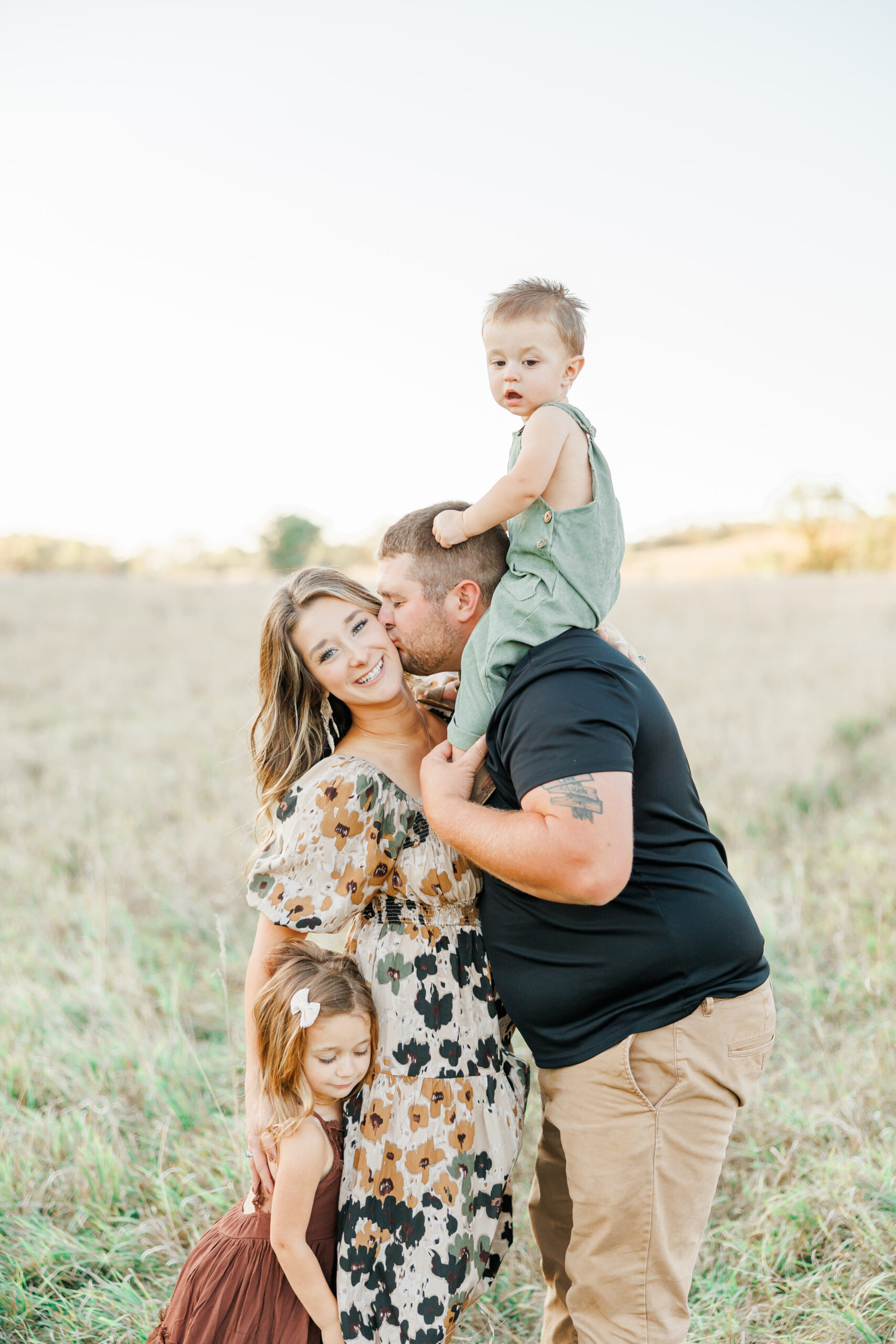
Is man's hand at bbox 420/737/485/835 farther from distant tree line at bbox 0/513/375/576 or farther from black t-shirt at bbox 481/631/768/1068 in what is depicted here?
distant tree line at bbox 0/513/375/576

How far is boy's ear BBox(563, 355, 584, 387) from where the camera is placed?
97.0 inches

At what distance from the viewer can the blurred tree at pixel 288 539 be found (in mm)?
43312

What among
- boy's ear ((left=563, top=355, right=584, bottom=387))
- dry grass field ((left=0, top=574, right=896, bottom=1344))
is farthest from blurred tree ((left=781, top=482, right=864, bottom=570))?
boy's ear ((left=563, top=355, right=584, bottom=387))

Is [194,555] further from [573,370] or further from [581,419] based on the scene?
[581,419]

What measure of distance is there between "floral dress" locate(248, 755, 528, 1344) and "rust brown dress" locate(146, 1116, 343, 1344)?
67mm

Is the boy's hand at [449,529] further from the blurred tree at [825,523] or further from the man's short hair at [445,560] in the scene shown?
the blurred tree at [825,523]

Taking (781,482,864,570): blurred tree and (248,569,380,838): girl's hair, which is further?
(781,482,864,570): blurred tree

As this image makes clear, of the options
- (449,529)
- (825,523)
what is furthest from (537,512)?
(825,523)

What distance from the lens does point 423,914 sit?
235 cm

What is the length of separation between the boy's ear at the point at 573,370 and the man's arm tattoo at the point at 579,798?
3.88 ft

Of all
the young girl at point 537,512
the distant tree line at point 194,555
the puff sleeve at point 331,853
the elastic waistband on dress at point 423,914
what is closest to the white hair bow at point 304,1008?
the puff sleeve at point 331,853

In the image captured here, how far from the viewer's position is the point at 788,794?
25.1ft

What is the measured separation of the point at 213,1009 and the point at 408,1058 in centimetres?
270

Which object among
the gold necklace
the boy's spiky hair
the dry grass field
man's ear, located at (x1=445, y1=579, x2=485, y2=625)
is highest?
the boy's spiky hair
